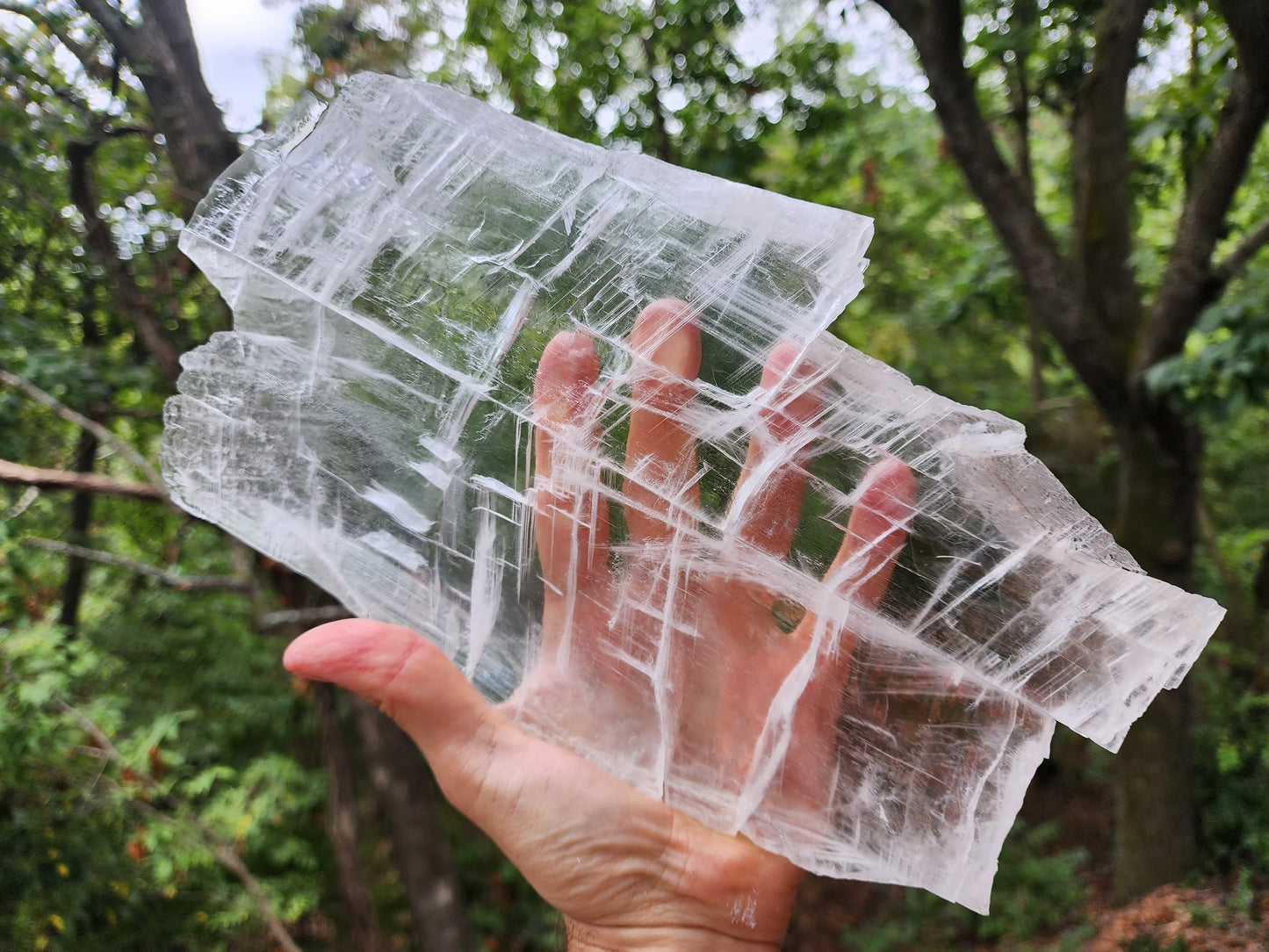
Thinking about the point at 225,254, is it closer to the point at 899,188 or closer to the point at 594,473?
the point at 594,473

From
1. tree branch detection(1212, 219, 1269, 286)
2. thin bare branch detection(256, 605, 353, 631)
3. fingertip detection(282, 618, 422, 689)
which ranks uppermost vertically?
tree branch detection(1212, 219, 1269, 286)

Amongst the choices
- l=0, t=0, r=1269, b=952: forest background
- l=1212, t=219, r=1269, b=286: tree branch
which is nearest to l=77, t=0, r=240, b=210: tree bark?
l=0, t=0, r=1269, b=952: forest background

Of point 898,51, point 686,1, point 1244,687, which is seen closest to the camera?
point 686,1

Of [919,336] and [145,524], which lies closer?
[145,524]

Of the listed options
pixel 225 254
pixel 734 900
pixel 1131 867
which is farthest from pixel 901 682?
pixel 1131 867

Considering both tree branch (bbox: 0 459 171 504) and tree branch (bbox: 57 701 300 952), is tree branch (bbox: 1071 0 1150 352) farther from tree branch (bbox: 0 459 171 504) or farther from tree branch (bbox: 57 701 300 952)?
tree branch (bbox: 57 701 300 952)

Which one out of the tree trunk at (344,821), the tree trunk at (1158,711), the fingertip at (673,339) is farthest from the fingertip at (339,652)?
the tree trunk at (1158,711)
